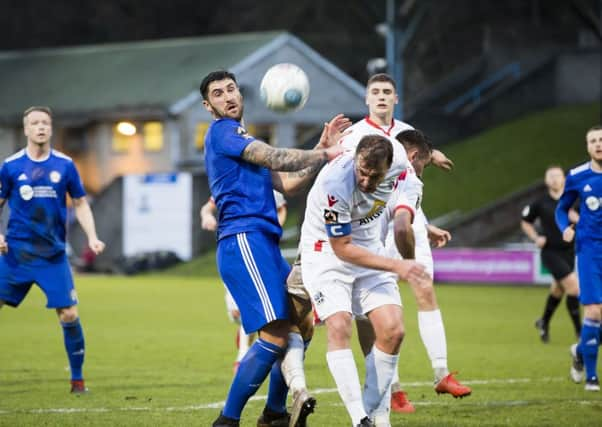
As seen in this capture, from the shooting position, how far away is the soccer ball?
827cm

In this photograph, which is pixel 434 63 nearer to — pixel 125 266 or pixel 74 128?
pixel 74 128

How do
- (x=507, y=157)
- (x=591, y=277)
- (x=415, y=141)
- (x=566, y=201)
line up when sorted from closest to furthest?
(x=415, y=141), (x=591, y=277), (x=566, y=201), (x=507, y=157)

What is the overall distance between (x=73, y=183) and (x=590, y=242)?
4.84m

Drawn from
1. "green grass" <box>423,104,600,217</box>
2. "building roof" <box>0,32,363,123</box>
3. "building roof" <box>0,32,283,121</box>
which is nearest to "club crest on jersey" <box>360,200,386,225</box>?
"green grass" <box>423,104,600,217</box>

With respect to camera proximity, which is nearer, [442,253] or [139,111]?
[442,253]

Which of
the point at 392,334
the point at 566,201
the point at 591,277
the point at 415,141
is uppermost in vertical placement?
the point at 415,141

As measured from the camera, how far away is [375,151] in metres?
7.42

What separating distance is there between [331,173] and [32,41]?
57.1 meters

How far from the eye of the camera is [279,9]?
58.5 meters

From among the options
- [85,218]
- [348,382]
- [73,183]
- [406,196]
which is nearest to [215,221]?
[85,218]

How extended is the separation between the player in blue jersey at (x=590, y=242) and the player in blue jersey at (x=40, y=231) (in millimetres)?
4466

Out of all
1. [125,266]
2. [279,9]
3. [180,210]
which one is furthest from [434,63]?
[125,266]

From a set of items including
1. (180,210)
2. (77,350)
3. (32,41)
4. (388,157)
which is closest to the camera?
(388,157)

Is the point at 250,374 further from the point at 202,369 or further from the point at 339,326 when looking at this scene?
the point at 202,369
